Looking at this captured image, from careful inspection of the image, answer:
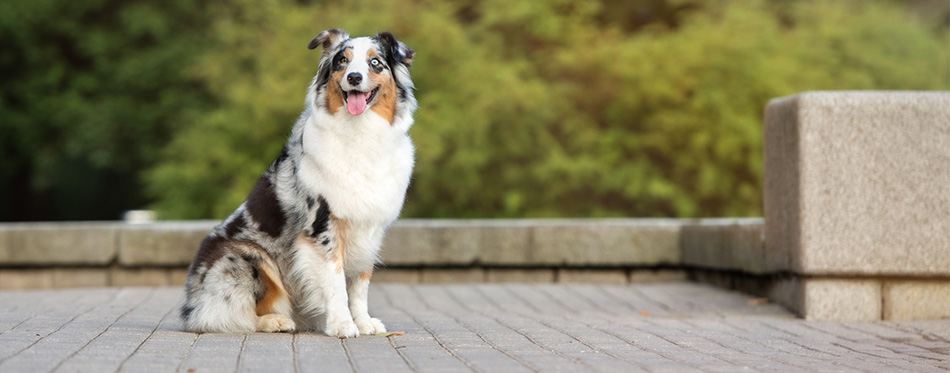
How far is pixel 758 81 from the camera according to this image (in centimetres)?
2931

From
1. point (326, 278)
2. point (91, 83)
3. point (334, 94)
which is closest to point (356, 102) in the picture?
point (334, 94)

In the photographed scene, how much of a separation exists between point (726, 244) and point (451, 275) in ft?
9.01

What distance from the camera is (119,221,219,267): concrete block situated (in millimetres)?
10773

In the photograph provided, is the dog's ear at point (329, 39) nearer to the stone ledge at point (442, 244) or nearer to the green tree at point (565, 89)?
the stone ledge at point (442, 244)

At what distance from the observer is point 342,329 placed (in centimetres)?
624

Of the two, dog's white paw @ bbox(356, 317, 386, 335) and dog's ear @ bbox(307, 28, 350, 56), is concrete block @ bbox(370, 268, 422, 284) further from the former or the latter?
dog's ear @ bbox(307, 28, 350, 56)

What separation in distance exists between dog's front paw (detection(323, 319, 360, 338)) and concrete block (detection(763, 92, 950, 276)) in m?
3.31

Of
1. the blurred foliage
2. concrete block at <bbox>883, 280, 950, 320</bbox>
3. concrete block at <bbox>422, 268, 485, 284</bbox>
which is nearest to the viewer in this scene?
concrete block at <bbox>883, 280, 950, 320</bbox>

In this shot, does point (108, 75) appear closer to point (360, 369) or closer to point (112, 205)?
point (112, 205)

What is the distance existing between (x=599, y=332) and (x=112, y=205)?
29.4 m

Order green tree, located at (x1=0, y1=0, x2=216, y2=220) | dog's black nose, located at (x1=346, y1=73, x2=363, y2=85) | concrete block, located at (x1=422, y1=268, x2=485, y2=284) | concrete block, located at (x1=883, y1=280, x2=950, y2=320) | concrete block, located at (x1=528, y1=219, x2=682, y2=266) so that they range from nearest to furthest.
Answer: dog's black nose, located at (x1=346, y1=73, x2=363, y2=85)
concrete block, located at (x1=883, y1=280, x2=950, y2=320)
concrete block, located at (x1=528, y1=219, x2=682, y2=266)
concrete block, located at (x1=422, y1=268, x2=485, y2=284)
green tree, located at (x1=0, y1=0, x2=216, y2=220)

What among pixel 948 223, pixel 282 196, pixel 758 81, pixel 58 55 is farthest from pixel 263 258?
pixel 58 55

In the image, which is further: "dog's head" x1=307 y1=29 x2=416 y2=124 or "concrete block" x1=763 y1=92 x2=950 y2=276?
"concrete block" x1=763 y1=92 x2=950 y2=276

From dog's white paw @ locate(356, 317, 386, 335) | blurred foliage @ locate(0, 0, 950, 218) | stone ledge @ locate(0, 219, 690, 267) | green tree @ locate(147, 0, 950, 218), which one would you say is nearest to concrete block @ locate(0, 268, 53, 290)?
stone ledge @ locate(0, 219, 690, 267)
